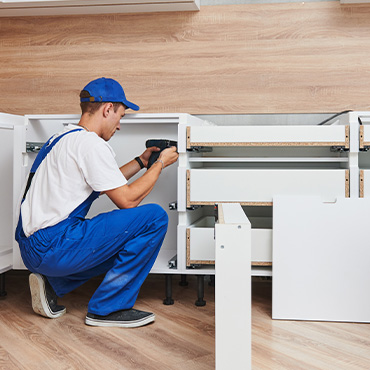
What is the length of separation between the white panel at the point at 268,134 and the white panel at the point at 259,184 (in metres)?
0.12

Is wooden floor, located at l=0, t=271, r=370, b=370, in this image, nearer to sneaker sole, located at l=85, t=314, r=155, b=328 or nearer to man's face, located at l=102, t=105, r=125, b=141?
sneaker sole, located at l=85, t=314, r=155, b=328

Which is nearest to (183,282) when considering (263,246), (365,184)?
(263,246)

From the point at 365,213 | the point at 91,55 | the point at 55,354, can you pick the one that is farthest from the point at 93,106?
the point at 365,213

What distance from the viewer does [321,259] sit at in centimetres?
193

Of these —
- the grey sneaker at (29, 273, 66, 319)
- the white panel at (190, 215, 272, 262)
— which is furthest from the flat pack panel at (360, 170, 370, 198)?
the grey sneaker at (29, 273, 66, 319)

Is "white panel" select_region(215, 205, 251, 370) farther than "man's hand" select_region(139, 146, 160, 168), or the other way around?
"man's hand" select_region(139, 146, 160, 168)

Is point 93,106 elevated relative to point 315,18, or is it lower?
lower

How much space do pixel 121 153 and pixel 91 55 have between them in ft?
1.80

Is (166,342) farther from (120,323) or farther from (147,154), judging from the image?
(147,154)

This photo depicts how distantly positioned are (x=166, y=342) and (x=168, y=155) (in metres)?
0.73

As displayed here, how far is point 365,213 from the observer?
191 cm

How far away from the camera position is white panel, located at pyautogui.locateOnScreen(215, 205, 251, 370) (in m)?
1.24

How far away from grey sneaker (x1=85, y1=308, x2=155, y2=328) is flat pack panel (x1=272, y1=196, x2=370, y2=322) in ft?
1.62

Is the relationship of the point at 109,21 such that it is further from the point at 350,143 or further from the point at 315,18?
the point at 350,143
